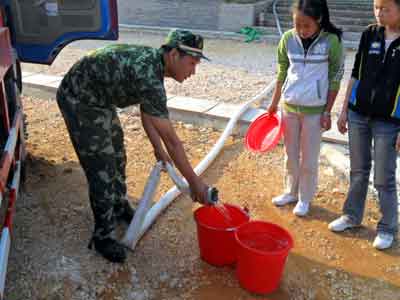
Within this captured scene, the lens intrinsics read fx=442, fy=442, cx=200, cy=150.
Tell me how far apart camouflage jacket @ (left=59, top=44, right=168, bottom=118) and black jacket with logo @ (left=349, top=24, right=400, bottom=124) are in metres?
1.30

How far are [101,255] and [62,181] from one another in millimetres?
1193

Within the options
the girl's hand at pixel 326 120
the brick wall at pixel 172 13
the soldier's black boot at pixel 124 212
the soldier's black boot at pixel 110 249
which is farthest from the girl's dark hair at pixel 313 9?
the brick wall at pixel 172 13

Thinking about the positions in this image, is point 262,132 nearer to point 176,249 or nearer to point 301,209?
point 301,209

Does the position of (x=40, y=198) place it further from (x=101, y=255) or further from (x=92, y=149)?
(x=92, y=149)

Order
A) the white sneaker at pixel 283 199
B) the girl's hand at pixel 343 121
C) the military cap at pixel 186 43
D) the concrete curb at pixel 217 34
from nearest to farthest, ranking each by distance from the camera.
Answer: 1. the military cap at pixel 186 43
2. the girl's hand at pixel 343 121
3. the white sneaker at pixel 283 199
4. the concrete curb at pixel 217 34

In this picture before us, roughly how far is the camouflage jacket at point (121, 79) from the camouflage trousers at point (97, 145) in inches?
2.4

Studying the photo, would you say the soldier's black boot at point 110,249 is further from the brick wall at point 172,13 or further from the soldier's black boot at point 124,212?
the brick wall at point 172,13

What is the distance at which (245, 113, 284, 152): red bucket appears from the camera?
3557 mm

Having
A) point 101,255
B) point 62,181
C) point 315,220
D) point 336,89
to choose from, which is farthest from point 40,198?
point 336,89

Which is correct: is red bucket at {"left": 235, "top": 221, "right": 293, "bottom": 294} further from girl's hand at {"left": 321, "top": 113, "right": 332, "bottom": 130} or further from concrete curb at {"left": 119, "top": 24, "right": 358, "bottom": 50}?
concrete curb at {"left": 119, "top": 24, "right": 358, "bottom": 50}

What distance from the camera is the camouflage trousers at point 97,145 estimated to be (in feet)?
8.35

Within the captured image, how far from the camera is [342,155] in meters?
4.26

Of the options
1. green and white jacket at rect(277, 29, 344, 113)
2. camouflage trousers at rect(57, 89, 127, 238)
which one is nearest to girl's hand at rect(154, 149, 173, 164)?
camouflage trousers at rect(57, 89, 127, 238)

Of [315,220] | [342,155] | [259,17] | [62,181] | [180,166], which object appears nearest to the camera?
[180,166]
